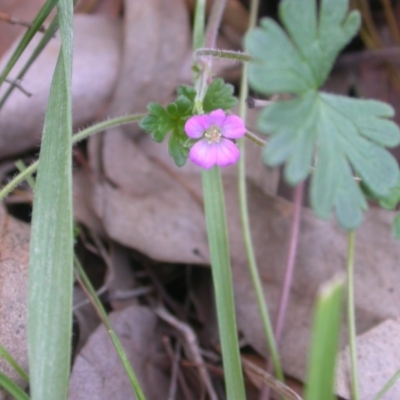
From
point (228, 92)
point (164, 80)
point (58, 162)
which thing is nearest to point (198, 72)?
point (228, 92)

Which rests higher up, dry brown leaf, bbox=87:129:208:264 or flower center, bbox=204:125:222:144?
flower center, bbox=204:125:222:144

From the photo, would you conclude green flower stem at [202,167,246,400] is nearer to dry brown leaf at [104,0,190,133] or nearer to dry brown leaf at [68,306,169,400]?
dry brown leaf at [68,306,169,400]

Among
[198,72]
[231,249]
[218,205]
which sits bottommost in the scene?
[231,249]

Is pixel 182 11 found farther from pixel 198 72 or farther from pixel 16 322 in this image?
pixel 16 322

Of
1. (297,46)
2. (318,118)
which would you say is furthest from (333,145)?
(297,46)

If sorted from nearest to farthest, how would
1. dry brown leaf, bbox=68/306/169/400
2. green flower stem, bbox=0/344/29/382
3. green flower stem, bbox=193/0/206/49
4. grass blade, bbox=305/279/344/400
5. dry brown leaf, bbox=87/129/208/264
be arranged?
grass blade, bbox=305/279/344/400 → green flower stem, bbox=0/344/29/382 → dry brown leaf, bbox=68/306/169/400 → green flower stem, bbox=193/0/206/49 → dry brown leaf, bbox=87/129/208/264

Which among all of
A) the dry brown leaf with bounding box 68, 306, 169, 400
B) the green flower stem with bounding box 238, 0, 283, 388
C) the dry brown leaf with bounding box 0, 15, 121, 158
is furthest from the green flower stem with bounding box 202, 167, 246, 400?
the dry brown leaf with bounding box 0, 15, 121, 158

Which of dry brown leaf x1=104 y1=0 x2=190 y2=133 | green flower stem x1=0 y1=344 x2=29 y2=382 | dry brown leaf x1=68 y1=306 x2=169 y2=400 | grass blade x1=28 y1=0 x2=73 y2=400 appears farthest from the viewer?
dry brown leaf x1=104 y1=0 x2=190 y2=133
